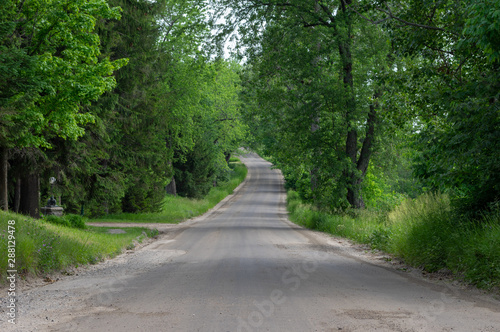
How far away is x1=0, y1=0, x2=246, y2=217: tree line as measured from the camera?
14203 millimetres

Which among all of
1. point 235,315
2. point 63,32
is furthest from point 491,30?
point 63,32

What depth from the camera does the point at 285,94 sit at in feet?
75.5

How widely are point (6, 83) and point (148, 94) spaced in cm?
1626

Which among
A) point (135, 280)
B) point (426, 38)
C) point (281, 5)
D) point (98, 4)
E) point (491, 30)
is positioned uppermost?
point (281, 5)

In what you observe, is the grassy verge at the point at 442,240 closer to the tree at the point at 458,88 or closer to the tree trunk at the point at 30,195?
the tree at the point at 458,88

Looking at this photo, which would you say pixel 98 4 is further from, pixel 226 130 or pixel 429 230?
pixel 226 130

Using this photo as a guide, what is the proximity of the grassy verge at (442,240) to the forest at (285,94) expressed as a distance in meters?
0.54

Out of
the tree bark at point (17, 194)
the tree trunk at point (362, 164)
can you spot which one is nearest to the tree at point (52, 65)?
the tree bark at point (17, 194)

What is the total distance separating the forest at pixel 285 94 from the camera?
9914mm

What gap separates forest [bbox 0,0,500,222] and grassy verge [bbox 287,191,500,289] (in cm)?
54

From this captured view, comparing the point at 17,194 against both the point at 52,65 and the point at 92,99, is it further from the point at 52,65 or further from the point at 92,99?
the point at 52,65

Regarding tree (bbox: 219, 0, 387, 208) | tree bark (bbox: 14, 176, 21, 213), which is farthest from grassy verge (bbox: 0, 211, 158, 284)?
tree (bbox: 219, 0, 387, 208)

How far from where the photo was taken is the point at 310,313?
19.4 feet

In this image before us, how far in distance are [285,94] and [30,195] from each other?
1246 cm
